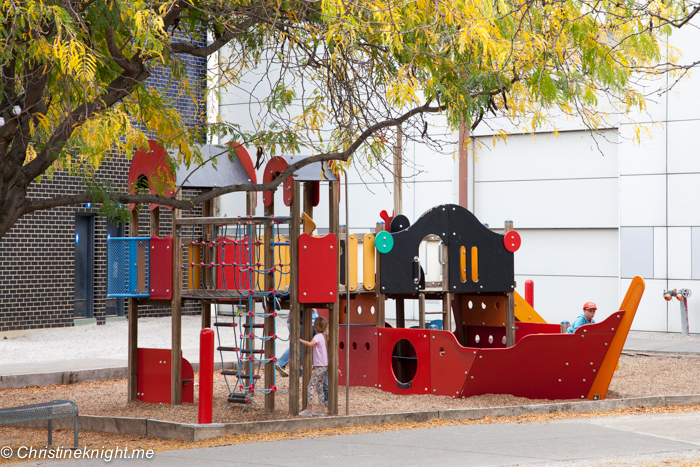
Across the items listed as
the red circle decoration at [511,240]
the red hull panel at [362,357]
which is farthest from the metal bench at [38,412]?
the red circle decoration at [511,240]

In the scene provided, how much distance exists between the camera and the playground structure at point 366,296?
9.91 metres

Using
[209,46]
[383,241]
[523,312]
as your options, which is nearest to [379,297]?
[383,241]

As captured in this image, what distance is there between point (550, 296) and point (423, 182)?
4.88 m

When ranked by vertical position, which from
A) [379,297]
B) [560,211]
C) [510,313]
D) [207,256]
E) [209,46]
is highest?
[209,46]

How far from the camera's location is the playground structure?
32.5 feet

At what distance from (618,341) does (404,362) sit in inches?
129

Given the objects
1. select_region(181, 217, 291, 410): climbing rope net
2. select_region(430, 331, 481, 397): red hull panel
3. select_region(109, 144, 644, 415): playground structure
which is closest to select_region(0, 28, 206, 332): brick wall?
select_region(109, 144, 644, 415): playground structure

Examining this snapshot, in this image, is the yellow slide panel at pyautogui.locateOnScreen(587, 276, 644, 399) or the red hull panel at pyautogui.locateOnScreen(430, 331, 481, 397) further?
the red hull panel at pyautogui.locateOnScreen(430, 331, 481, 397)

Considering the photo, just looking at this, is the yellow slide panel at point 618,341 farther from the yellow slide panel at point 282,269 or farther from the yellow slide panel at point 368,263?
the yellow slide panel at point 282,269

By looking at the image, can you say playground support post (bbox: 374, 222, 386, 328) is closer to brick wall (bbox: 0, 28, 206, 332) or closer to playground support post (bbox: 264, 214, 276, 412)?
playground support post (bbox: 264, 214, 276, 412)

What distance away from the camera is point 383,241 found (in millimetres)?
12641

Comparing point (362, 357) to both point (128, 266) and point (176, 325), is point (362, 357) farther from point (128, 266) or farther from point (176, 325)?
point (128, 266)

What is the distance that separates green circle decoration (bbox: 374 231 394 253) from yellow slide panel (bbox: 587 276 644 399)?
11.3 ft

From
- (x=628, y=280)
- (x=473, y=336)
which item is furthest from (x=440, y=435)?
(x=628, y=280)
